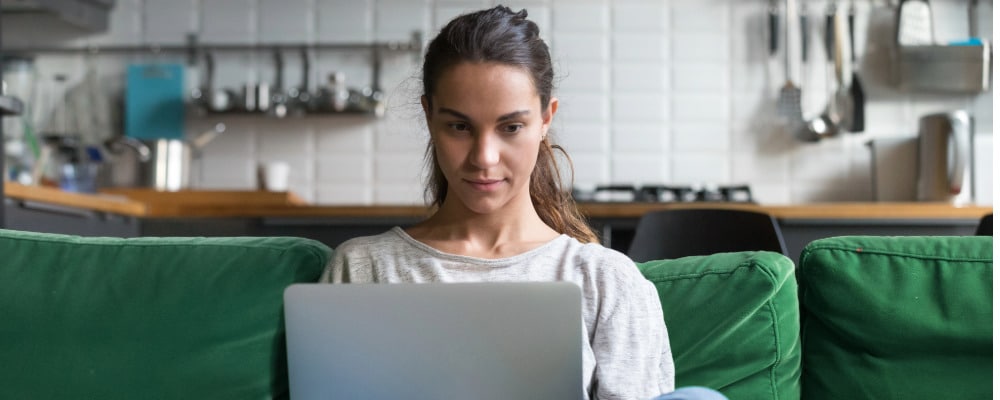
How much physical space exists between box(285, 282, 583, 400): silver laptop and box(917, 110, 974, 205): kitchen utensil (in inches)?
132

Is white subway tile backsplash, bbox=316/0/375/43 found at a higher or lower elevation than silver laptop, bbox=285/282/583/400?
higher

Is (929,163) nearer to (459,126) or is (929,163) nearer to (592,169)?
(592,169)

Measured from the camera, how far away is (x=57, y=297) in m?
1.49

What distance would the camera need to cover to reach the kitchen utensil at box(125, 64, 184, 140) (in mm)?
4703

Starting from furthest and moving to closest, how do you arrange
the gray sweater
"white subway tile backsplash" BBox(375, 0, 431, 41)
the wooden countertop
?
"white subway tile backsplash" BBox(375, 0, 431, 41) → the wooden countertop → the gray sweater

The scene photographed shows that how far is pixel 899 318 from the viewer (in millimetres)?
1494

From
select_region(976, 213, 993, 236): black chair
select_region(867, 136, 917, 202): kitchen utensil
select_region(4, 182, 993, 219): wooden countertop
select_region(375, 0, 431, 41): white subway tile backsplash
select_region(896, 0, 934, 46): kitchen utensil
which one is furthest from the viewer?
select_region(375, 0, 431, 41): white subway tile backsplash

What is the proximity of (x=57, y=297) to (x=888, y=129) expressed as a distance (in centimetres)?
382

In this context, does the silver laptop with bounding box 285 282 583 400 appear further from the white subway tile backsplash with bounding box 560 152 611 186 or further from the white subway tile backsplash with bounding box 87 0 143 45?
the white subway tile backsplash with bounding box 87 0 143 45

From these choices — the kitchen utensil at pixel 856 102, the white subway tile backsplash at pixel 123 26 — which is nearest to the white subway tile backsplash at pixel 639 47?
the kitchen utensil at pixel 856 102

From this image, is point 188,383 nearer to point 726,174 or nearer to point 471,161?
point 471,161

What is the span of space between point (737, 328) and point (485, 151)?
Result: 1.33ft

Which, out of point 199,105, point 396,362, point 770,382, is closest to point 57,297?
point 396,362

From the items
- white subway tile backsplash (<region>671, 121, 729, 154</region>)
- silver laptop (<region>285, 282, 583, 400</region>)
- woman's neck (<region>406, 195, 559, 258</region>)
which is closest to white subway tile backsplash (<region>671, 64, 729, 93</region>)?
white subway tile backsplash (<region>671, 121, 729, 154</region>)
